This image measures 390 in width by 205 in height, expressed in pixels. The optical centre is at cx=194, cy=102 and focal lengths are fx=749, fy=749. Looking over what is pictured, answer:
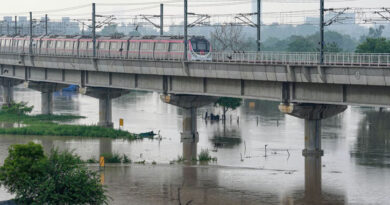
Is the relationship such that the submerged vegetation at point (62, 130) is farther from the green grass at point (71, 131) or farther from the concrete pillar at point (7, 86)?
the concrete pillar at point (7, 86)

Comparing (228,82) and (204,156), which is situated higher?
(228,82)

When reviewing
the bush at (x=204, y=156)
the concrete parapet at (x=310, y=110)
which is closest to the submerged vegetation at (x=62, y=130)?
the bush at (x=204, y=156)

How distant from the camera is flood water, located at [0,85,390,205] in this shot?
161ft

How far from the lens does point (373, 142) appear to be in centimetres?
7525

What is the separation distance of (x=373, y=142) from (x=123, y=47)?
30.9m

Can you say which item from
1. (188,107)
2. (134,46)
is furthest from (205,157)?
(134,46)

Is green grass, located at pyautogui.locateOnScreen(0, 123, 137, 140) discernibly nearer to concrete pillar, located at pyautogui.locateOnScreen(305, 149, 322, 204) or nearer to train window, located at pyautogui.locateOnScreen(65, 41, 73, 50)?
train window, located at pyautogui.locateOnScreen(65, 41, 73, 50)

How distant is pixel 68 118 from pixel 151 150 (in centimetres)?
3233

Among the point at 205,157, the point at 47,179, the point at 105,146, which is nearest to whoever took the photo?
the point at 47,179

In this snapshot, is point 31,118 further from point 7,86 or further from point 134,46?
point 7,86

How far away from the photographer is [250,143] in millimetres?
75688

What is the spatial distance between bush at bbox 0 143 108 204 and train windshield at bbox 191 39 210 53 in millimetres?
36775

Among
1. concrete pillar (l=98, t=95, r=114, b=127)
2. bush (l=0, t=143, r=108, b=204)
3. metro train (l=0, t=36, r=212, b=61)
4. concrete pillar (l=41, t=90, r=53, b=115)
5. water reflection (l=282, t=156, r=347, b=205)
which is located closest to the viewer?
bush (l=0, t=143, r=108, b=204)

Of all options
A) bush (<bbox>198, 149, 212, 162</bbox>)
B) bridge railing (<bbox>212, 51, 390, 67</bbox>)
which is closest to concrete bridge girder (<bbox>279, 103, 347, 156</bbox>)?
bridge railing (<bbox>212, 51, 390, 67</bbox>)
